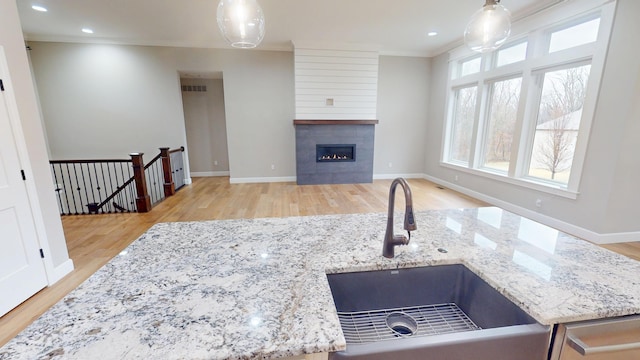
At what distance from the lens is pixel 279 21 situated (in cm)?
421

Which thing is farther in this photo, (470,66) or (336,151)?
(336,151)

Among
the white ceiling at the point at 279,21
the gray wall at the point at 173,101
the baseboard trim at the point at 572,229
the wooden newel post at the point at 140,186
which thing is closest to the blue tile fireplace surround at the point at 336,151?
the gray wall at the point at 173,101

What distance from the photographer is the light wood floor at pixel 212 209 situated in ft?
7.71

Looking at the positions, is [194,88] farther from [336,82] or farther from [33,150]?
[33,150]

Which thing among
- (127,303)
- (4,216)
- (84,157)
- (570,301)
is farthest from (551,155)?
(84,157)

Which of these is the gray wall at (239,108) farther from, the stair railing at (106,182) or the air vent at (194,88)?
the air vent at (194,88)

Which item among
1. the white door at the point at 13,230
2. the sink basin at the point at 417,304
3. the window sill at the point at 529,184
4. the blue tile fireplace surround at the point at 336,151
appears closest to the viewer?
the sink basin at the point at 417,304

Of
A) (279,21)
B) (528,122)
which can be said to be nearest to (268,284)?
(279,21)

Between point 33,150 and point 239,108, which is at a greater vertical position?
point 239,108

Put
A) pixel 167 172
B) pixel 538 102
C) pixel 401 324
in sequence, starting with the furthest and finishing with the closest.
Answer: pixel 167 172
pixel 538 102
pixel 401 324

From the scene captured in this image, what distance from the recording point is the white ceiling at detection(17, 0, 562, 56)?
3582mm

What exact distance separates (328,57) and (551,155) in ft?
13.6

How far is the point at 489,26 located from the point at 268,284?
2.02 metres

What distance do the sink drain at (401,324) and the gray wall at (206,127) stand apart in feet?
21.9
